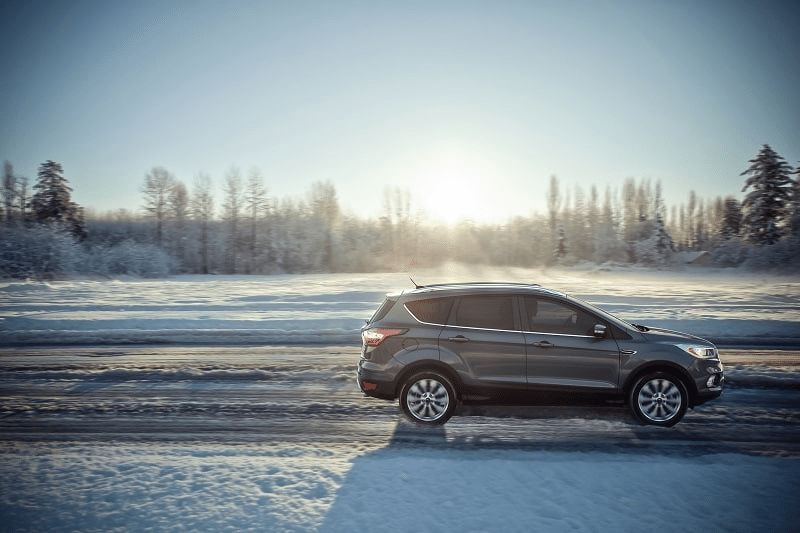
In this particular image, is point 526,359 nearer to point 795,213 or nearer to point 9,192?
point 795,213

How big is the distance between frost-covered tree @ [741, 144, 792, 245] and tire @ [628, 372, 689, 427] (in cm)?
5180

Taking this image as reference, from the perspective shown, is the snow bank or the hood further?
the hood

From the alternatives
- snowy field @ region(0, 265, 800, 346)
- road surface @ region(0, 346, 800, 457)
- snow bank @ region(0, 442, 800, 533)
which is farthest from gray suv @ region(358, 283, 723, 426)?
snowy field @ region(0, 265, 800, 346)

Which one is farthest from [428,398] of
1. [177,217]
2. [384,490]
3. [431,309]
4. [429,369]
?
[177,217]

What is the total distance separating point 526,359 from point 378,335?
1982mm

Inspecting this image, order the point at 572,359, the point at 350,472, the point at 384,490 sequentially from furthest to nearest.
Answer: the point at 572,359
the point at 350,472
the point at 384,490

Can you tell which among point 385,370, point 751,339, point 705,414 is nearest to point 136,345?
point 385,370

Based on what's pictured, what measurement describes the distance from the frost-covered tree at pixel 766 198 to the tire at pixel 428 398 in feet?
177

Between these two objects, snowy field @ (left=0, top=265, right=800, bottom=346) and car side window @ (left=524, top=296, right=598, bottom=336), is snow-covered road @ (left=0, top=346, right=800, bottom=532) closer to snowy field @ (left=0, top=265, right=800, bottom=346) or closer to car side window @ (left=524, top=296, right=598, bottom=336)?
car side window @ (left=524, top=296, right=598, bottom=336)

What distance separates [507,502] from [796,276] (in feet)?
157

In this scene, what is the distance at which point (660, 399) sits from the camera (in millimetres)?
5641

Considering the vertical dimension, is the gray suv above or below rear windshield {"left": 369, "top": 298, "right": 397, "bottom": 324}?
below

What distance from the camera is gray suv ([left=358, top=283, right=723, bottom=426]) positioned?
555 centimetres

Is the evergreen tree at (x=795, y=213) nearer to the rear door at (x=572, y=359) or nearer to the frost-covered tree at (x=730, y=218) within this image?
the frost-covered tree at (x=730, y=218)
